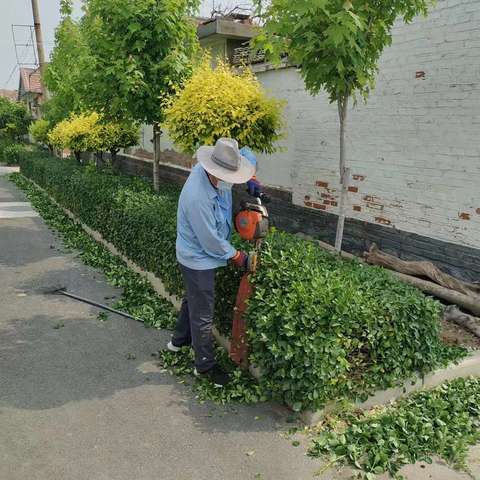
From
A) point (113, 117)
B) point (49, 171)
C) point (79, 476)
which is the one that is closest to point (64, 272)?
point (113, 117)

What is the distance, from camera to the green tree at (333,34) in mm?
3711

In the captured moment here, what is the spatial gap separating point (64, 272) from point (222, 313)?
356 centimetres

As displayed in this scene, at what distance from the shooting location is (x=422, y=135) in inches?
217

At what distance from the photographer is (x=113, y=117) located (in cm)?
793

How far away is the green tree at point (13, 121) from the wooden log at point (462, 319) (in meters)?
34.4

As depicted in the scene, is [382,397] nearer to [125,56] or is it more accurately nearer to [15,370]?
[15,370]

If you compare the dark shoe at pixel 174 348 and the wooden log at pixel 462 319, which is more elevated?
the wooden log at pixel 462 319

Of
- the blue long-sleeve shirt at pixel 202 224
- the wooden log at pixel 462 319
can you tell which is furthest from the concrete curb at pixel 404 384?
the blue long-sleeve shirt at pixel 202 224

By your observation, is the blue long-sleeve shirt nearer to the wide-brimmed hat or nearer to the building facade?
the wide-brimmed hat

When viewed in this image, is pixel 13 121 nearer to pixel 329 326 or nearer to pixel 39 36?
pixel 39 36

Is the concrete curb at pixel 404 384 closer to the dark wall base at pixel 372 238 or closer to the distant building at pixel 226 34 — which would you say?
the dark wall base at pixel 372 238

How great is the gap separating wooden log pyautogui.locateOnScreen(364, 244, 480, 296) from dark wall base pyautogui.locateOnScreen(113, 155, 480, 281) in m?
0.13

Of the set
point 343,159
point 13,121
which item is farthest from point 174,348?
point 13,121

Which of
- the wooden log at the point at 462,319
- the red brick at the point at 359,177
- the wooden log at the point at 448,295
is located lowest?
the wooden log at the point at 462,319
